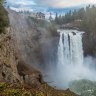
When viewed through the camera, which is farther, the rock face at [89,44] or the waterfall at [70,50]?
the rock face at [89,44]

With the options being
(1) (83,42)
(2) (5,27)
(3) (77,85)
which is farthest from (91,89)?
(1) (83,42)

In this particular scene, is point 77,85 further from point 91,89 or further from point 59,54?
point 59,54

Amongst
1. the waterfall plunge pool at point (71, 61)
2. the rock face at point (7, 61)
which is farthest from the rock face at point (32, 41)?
the rock face at point (7, 61)

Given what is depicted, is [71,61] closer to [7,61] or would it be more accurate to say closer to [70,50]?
[70,50]

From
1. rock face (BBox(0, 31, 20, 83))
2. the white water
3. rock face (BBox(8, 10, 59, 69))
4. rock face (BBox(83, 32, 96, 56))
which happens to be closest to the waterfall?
the white water

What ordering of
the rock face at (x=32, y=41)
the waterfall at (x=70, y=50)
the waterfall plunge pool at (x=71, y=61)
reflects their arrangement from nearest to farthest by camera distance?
1. the rock face at (x=32, y=41)
2. the waterfall plunge pool at (x=71, y=61)
3. the waterfall at (x=70, y=50)

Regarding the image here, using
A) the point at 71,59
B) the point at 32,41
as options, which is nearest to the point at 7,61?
the point at 32,41

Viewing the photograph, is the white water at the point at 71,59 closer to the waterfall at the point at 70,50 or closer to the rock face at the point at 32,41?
the waterfall at the point at 70,50

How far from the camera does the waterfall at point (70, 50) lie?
85.8 metres

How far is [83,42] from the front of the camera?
8988 cm

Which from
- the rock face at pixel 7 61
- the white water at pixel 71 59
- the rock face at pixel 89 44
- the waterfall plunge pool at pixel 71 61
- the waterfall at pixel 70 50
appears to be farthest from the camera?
the rock face at pixel 89 44

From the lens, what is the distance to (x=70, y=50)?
86875 millimetres

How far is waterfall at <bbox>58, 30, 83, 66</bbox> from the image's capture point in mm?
85750

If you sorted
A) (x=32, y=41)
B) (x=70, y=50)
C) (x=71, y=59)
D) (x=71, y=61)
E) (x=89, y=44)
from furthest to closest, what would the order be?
(x=89, y=44), (x=70, y=50), (x=71, y=59), (x=71, y=61), (x=32, y=41)
